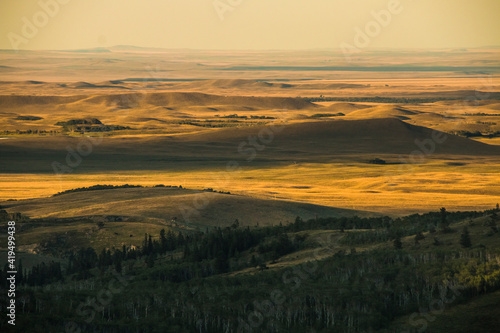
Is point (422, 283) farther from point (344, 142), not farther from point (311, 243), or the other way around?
point (344, 142)

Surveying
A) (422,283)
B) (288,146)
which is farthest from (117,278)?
(288,146)

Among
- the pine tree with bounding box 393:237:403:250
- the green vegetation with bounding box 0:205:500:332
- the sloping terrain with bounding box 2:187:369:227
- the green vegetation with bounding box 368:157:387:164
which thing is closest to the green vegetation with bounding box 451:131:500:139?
the green vegetation with bounding box 368:157:387:164

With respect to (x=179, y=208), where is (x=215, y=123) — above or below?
above

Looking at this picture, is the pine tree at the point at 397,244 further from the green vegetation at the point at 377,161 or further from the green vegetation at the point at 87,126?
the green vegetation at the point at 87,126

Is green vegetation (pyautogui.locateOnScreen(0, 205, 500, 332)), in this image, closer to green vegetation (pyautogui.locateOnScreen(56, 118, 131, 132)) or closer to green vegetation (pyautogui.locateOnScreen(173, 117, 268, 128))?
green vegetation (pyautogui.locateOnScreen(56, 118, 131, 132))

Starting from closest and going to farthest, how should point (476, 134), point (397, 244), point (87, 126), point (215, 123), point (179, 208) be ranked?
point (397, 244) → point (179, 208) → point (476, 134) → point (87, 126) → point (215, 123)

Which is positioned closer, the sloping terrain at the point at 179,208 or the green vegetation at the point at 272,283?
the green vegetation at the point at 272,283

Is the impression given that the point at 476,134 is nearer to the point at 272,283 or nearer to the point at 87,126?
the point at 87,126

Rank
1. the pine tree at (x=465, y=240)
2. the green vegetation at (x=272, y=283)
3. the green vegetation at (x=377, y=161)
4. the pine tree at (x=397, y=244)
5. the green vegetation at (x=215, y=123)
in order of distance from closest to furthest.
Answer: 1. the green vegetation at (x=272, y=283)
2. the pine tree at (x=465, y=240)
3. the pine tree at (x=397, y=244)
4. the green vegetation at (x=377, y=161)
5. the green vegetation at (x=215, y=123)

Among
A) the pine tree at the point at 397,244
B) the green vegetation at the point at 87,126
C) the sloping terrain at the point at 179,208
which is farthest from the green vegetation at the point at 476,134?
the pine tree at the point at 397,244

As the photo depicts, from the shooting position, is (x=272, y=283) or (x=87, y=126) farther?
(x=87, y=126)

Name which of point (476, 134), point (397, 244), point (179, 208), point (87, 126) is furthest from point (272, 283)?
point (87, 126)

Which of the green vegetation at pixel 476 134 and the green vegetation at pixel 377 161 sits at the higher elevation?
the green vegetation at pixel 476 134
